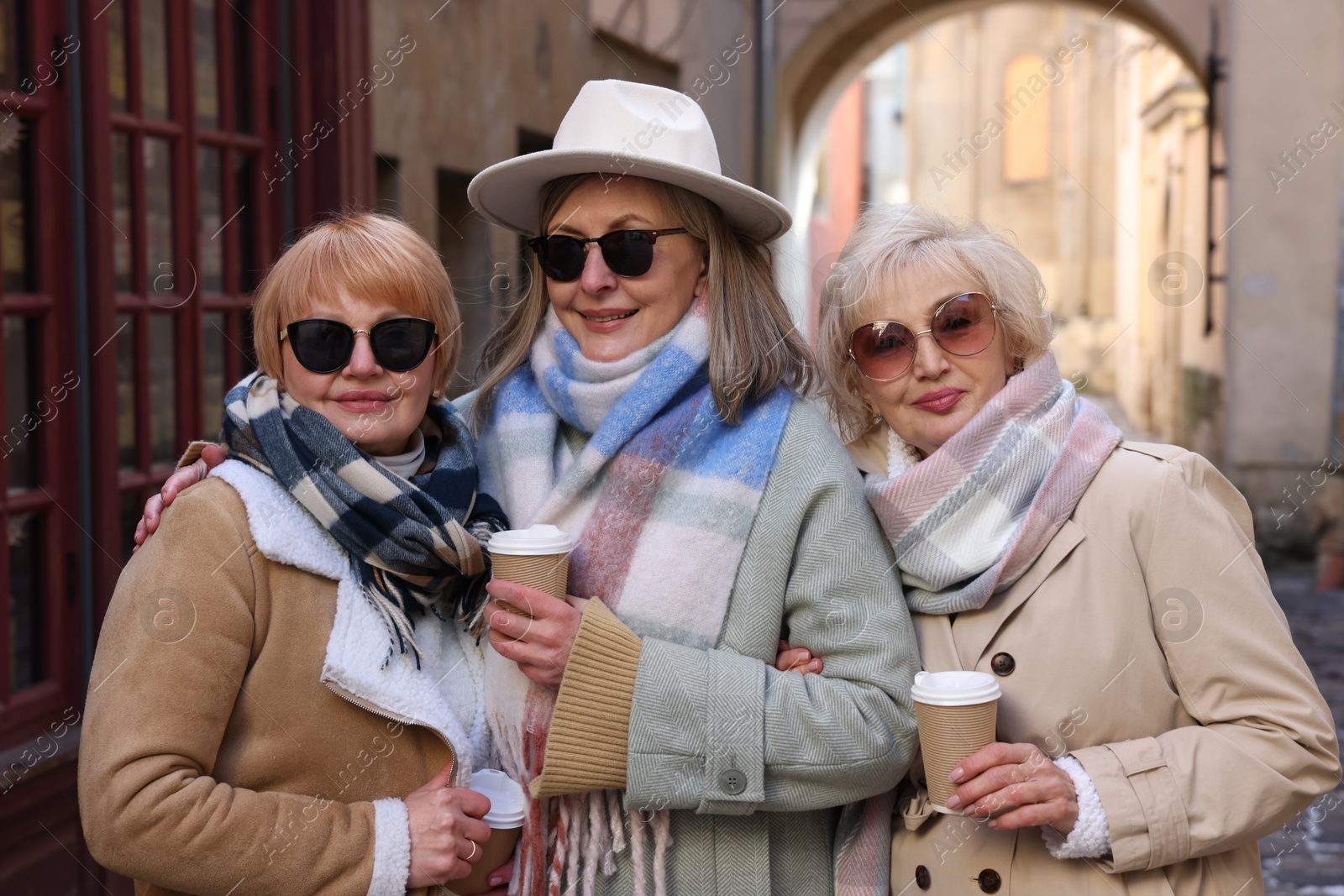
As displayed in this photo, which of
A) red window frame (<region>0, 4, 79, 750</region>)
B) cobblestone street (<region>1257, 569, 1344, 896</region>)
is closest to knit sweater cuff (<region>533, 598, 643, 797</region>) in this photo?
red window frame (<region>0, 4, 79, 750</region>)

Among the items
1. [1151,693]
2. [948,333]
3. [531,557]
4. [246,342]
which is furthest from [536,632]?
[246,342]

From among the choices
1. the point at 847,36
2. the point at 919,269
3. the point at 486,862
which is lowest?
the point at 486,862

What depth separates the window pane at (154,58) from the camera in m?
4.16

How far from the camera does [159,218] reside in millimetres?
4266

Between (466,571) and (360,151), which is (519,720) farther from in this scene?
(360,151)

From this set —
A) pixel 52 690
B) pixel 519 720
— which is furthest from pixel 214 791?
pixel 52 690

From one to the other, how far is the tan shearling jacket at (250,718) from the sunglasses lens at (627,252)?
0.67 meters

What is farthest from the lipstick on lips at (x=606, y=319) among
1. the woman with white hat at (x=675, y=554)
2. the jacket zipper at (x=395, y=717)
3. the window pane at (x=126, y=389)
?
the window pane at (x=126, y=389)

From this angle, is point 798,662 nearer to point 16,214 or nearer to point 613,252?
point 613,252

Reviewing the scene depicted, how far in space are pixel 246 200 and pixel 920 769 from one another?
3.65 meters

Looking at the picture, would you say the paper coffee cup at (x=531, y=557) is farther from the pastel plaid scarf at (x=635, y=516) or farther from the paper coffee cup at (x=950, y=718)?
the paper coffee cup at (x=950, y=718)

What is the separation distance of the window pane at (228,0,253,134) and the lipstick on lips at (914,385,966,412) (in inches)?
135

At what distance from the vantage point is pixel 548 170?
233 centimetres

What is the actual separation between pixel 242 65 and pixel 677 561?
3529 mm
